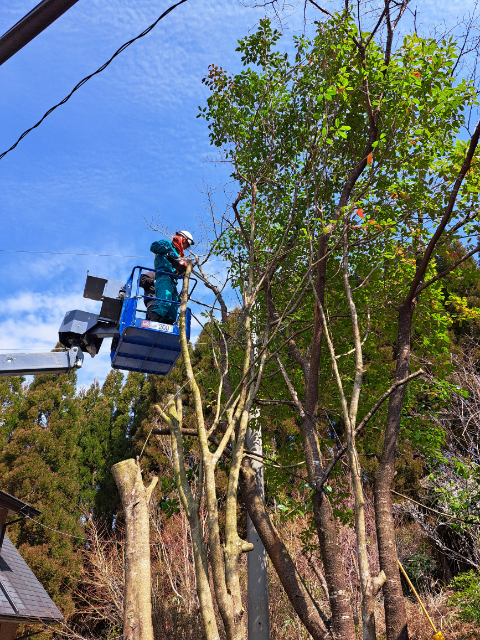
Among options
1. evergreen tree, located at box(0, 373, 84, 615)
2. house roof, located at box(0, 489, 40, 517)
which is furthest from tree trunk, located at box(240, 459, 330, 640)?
evergreen tree, located at box(0, 373, 84, 615)

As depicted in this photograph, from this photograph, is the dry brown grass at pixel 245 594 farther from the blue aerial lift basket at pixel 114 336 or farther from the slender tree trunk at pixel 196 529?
the slender tree trunk at pixel 196 529

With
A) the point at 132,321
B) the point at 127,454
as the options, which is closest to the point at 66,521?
the point at 127,454

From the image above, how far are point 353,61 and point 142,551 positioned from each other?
23.9ft

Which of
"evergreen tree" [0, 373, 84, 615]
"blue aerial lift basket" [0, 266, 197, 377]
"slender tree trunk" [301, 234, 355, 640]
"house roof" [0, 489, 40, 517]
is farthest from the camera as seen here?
"evergreen tree" [0, 373, 84, 615]

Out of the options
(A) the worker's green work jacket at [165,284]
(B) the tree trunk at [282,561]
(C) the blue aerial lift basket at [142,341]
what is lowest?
(B) the tree trunk at [282,561]

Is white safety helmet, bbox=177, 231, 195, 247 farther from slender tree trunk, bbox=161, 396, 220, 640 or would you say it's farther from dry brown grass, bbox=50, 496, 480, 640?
dry brown grass, bbox=50, 496, 480, 640

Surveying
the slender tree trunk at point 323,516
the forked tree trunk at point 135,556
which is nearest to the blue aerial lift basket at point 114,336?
the slender tree trunk at point 323,516

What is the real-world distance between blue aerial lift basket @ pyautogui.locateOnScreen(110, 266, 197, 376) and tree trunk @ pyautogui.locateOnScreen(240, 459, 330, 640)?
228 centimetres

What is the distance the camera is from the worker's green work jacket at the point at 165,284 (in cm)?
807

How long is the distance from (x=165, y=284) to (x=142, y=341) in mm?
1096

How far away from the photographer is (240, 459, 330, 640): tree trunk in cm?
579

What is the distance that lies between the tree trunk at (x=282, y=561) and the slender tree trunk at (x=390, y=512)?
82cm

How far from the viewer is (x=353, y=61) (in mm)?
7555

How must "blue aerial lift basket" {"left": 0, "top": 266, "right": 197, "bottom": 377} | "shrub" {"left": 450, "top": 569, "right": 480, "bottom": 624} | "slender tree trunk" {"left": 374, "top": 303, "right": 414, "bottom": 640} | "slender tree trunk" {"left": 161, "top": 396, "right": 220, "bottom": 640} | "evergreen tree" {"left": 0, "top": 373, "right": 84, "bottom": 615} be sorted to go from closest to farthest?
1. "slender tree trunk" {"left": 161, "top": 396, "right": 220, "bottom": 640}
2. "slender tree trunk" {"left": 374, "top": 303, "right": 414, "bottom": 640}
3. "blue aerial lift basket" {"left": 0, "top": 266, "right": 197, "bottom": 377}
4. "shrub" {"left": 450, "top": 569, "right": 480, "bottom": 624}
5. "evergreen tree" {"left": 0, "top": 373, "right": 84, "bottom": 615}
